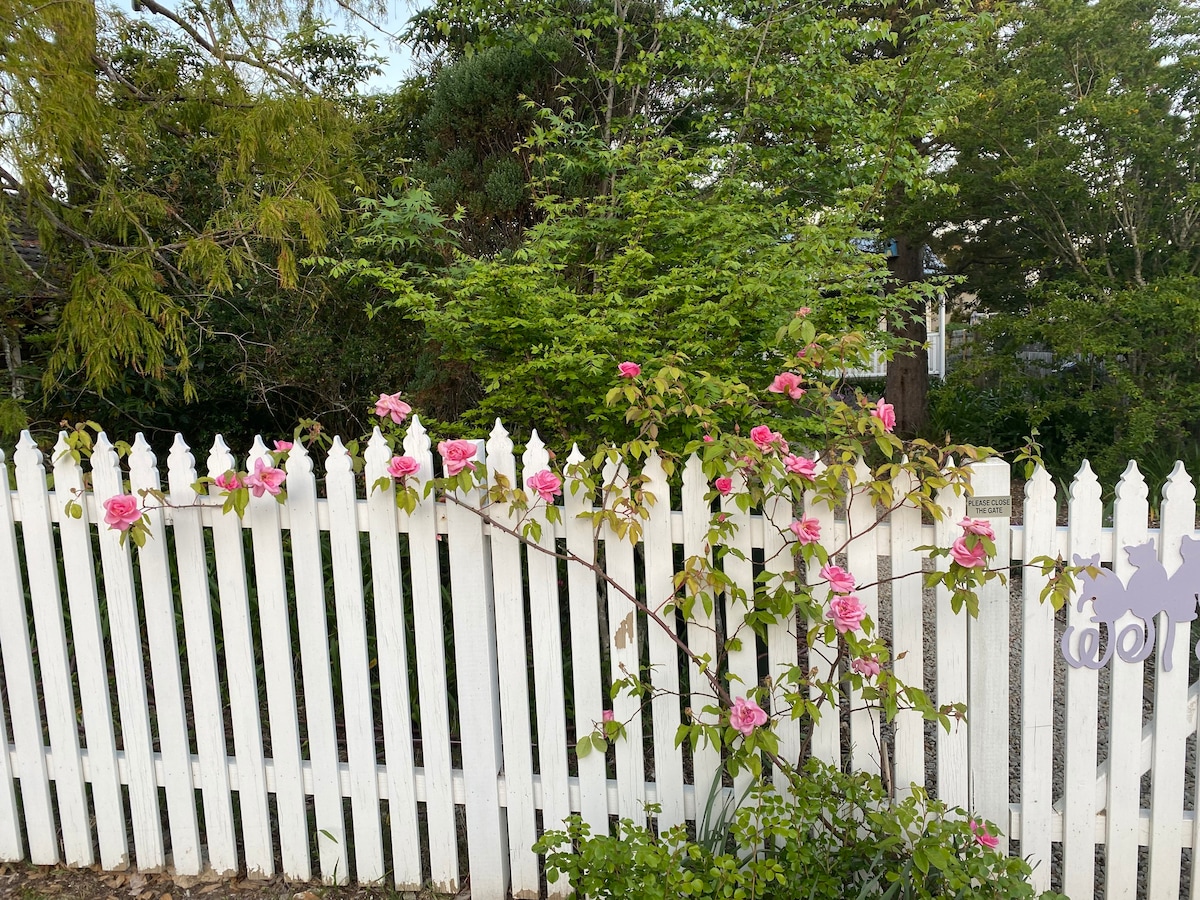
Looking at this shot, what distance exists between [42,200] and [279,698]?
7.44 feet

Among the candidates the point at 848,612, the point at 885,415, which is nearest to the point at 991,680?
the point at 848,612

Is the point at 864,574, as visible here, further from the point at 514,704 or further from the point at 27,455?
the point at 27,455

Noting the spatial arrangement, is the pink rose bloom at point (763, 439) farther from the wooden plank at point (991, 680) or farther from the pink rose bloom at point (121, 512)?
the pink rose bloom at point (121, 512)

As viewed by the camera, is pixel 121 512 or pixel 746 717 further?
pixel 121 512

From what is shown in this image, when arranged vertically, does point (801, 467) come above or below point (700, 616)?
above

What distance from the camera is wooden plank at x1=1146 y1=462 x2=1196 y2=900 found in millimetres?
2008

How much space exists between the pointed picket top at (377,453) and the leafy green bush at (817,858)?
1057 millimetres

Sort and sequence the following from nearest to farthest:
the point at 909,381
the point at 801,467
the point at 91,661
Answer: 1. the point at 801,467
2. the point at 91,661
3. the point at 909,381

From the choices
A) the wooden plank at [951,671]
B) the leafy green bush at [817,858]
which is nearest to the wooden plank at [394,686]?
the leafy green bush at [817,858]

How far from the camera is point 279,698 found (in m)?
2.44

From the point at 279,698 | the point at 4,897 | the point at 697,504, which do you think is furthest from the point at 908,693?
the point at 4,897

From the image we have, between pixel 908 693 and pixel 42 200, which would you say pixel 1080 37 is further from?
pixel 42 200

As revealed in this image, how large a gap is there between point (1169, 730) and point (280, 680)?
96.1 inches

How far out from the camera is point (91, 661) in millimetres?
2545
